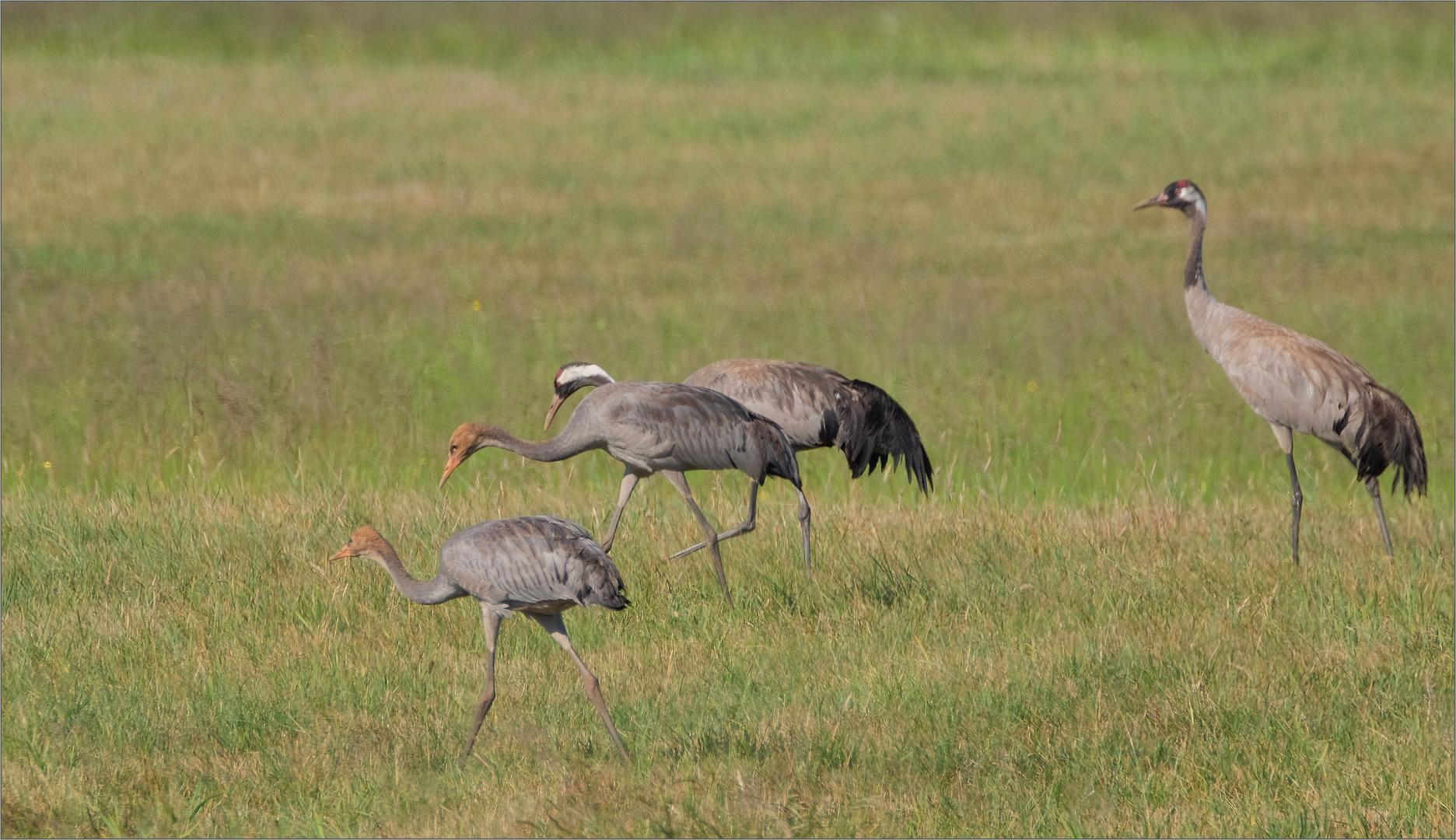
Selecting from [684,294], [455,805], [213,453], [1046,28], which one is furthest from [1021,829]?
[1046,28]

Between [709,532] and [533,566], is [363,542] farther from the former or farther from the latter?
[709,532]

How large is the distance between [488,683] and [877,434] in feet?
12.1

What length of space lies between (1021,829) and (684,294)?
11.0m

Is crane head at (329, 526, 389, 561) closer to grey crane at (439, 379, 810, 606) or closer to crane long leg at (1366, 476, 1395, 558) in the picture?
grey crane at (439, 379, 810, 606)

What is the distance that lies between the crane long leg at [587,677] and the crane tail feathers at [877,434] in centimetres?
326

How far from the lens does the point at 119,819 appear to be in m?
5.52

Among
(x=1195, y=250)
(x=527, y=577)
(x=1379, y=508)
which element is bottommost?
(x=1379, y=508)

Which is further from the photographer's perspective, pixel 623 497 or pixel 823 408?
pixel 823 408

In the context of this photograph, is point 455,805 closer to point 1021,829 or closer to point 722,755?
point 722,755

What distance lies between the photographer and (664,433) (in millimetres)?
7707

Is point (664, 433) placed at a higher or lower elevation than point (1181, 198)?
lower

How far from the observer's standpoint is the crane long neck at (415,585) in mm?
6145

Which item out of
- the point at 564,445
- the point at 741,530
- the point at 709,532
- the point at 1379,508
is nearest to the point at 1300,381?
the point at 1379,508

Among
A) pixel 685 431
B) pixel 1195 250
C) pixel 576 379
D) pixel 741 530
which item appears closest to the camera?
pixel 685 431
